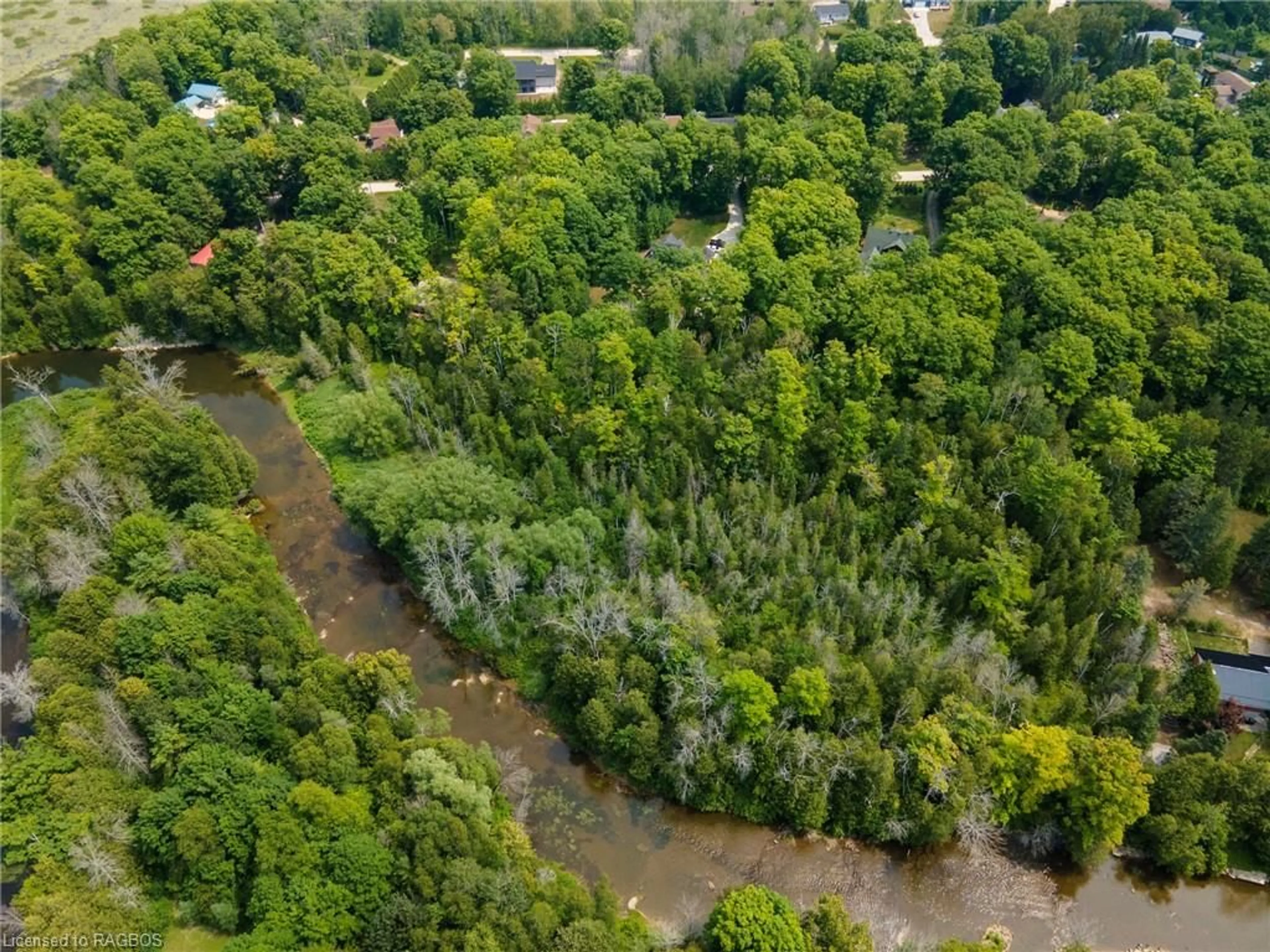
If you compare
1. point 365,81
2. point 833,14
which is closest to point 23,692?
point 365,81

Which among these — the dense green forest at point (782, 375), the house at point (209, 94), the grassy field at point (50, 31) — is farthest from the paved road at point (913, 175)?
the grassy field at point (50, 31)

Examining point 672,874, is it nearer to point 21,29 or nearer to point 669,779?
point 669,779

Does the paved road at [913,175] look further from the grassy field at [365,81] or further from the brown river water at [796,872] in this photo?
the brown river water at [796,872]

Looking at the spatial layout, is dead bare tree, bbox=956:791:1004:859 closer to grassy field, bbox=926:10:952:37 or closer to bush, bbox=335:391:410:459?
bush, bbox=335:391:410:459

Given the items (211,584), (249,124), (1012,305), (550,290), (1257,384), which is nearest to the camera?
(211,584)

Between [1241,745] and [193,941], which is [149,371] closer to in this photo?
[193,941]

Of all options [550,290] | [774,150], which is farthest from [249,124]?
[774,150]

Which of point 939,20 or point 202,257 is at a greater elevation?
point 939,20
